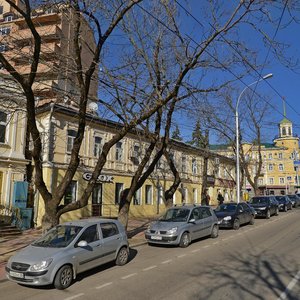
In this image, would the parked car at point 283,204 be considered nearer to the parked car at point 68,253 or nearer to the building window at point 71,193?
the building window at point 71,193

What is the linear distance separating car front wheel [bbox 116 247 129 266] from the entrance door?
13.7m

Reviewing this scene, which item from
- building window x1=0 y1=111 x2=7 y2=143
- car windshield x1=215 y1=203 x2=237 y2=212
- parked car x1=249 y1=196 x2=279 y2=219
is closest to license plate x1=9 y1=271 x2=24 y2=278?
building window x1=0 y1=111 x2=7 y2=143

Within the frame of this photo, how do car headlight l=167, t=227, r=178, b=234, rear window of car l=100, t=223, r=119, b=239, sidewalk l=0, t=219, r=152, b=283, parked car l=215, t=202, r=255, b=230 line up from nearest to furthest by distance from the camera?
rear window of car l=100, t=223, r=119, b=239, sidewalk l=0, t=219, r=152, b=283, car headlight l=167, t=227, r=178, b=234, parked car l=215, t=202, r=255, b=230

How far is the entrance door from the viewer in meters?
24.5

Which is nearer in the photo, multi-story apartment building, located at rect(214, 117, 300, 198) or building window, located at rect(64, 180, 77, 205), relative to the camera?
building window, located at rect(64, 180, 77, 205)

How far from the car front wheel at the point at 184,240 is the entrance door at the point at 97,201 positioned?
11.4 meters

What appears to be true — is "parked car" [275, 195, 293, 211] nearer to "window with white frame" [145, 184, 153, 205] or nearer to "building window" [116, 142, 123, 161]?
"window with white frame" [145, 184, 153, 205]

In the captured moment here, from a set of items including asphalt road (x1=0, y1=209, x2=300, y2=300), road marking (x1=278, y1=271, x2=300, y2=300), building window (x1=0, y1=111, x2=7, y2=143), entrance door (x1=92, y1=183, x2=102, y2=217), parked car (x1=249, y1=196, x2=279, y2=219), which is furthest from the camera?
parked car (x1=249, y1=196, x2=279, y2=219)

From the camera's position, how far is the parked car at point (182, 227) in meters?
14.0

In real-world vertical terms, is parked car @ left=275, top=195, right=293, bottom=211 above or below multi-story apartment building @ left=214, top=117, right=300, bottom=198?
below

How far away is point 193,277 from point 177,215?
6.39 m

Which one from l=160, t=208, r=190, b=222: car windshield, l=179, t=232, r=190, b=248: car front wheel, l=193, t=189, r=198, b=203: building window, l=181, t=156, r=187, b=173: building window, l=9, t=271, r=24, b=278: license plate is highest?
l=181, t=156, r=187, b=173: building window

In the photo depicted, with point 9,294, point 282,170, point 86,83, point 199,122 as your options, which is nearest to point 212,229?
point 86,83

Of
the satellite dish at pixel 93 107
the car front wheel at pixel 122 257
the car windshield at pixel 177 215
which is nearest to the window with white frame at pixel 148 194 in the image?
the satellite dish at pixel 93 107
